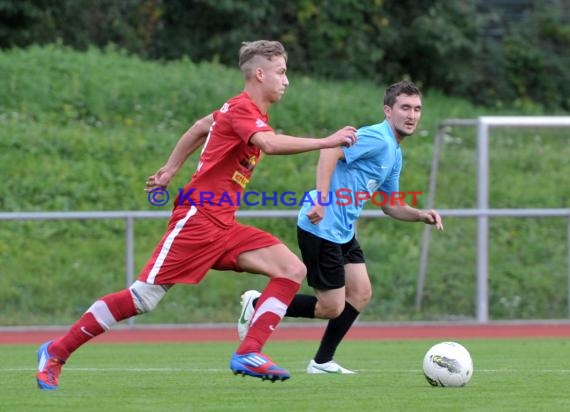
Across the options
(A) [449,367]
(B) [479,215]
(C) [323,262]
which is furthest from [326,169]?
(B) [479,215]

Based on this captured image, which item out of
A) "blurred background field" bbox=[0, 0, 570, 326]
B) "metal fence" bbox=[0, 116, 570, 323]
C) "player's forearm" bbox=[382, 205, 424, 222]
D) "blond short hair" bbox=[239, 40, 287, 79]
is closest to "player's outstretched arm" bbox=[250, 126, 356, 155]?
"blond short hair" bbox=[239, 40, 287, 79]

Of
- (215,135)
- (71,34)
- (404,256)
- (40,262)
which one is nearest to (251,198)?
(404,256)

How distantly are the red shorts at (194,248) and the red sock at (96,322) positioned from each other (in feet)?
0.61

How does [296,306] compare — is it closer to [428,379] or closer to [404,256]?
[428,379]

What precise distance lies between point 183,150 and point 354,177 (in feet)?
3.95

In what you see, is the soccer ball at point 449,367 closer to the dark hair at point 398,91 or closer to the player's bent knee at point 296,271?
the player's bent knee at point 296,271

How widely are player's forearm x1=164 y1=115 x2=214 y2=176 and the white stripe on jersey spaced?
1.96 feet

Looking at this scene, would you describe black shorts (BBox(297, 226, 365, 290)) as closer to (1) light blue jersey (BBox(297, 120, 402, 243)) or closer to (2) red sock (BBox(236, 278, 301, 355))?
(1) light blue jersey (BBox(297, 120, 402, 243))

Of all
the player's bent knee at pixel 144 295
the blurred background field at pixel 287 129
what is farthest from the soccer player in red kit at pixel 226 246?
the blurred background field at pixel 287 129

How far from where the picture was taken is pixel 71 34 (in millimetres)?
24641

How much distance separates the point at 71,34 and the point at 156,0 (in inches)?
73.2

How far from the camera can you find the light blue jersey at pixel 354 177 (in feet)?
27.6

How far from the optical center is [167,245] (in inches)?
289

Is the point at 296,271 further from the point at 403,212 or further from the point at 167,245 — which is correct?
the point at 403,212
